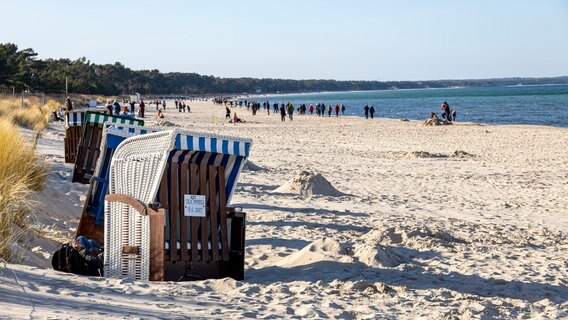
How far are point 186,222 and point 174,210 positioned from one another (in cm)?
17

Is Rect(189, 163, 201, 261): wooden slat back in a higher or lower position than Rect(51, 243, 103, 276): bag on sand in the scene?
higher

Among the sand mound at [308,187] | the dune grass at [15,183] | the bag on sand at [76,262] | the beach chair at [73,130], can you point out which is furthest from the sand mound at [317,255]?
the beach chair at [73,130]

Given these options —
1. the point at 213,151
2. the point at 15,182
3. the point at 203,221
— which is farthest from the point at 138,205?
the point at 15,182

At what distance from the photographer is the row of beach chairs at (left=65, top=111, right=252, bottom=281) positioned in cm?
684

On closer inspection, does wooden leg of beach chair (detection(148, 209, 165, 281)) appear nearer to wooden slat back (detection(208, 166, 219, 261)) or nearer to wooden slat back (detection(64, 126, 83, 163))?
wooden slat back (detection(208, 166, 219, 261))

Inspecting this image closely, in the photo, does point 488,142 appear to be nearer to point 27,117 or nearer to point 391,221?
point 27,117

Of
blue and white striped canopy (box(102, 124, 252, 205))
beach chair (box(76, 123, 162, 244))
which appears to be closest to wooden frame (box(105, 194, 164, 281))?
blue and white striped canopy (box(102, 124, 252, 205))

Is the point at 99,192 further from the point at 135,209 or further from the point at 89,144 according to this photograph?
the point at 89,144

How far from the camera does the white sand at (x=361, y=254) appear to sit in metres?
5.84

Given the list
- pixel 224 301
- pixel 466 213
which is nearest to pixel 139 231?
pixel 224 301

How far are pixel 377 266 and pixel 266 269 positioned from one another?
108 cm

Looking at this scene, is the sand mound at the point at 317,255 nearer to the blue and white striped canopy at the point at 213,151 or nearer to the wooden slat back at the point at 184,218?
the blue and white striped canopy at the point at 213,151

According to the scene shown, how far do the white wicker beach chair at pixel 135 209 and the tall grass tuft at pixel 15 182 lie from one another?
0.78 m

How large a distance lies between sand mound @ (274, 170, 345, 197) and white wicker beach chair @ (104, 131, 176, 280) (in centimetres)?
640
